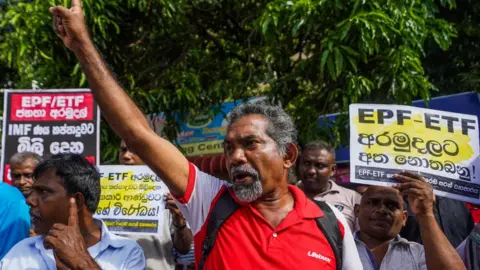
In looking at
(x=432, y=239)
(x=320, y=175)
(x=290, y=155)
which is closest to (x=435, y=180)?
(x=432, y=239)

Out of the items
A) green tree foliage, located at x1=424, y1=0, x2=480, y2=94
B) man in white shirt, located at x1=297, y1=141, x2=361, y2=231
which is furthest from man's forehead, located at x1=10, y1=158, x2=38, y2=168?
green tree foliage, located at x1=424, y1=0, x2=480, y2=94

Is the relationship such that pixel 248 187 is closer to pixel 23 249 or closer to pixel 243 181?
pixel 243 181

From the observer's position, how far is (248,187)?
2930 mm

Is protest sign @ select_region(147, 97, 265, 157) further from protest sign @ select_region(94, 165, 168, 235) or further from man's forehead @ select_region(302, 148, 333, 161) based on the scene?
protest sign @ select_region(94, 165, 168, 235)

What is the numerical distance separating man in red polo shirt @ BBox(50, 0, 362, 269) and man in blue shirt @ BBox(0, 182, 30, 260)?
1679 mm

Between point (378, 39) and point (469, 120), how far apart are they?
2.43m

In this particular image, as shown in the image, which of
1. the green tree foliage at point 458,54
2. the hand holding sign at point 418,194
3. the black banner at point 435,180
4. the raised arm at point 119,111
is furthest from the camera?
the green tree foliage at point 458,54

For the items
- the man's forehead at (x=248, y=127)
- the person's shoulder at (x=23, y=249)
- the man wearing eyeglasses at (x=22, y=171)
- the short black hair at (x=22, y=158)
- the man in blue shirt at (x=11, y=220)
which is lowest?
the person's shoulder at (x=23, y=249)

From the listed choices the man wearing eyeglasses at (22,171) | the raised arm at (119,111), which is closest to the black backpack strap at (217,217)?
the raised arm at (119,111)

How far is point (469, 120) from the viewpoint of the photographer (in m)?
4.25

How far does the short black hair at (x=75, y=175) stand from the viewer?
3.54 meters

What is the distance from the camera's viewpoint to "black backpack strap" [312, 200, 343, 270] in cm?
295

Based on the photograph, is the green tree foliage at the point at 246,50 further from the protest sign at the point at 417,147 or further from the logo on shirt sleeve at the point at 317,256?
the logo on shirt sleeve at the point at 317,256

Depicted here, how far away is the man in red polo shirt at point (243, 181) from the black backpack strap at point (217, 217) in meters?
0.02
